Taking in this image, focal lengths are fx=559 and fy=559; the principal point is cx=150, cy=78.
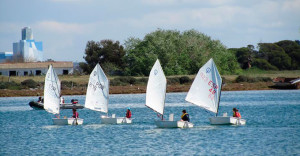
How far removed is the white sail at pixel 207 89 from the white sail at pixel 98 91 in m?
8.69

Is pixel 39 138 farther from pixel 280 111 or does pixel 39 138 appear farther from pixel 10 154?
pixel 280 111

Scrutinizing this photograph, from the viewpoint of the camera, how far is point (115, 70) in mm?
138875

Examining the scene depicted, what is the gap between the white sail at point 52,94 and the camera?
175ft

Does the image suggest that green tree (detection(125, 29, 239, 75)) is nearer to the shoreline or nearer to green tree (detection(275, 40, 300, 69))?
the shoreline

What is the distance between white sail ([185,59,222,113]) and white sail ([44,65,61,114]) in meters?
13.4

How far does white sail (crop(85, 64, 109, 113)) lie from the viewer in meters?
52.0

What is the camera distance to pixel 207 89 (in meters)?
47.5

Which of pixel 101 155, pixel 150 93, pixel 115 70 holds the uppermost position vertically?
pixel 115 70

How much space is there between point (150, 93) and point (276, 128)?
35.5ft

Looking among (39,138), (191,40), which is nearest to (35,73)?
(191,40)

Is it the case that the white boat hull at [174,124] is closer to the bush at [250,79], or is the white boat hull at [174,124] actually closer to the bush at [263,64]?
the bush at [250,79]

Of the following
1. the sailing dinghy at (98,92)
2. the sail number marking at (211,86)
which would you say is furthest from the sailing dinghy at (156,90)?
the sailing dinghy at (98,92)

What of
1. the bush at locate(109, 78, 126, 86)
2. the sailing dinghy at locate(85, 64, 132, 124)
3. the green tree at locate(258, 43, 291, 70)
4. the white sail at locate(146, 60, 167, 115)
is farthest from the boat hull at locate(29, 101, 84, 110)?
the green tree at locate(258, 43, 291, 70)

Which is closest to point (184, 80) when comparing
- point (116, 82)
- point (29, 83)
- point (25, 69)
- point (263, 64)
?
point (116, 82)
